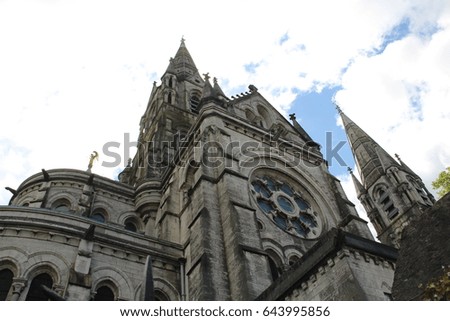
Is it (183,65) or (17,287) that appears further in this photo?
(183,65)

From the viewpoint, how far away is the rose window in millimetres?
18703

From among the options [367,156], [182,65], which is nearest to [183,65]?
[182,65]

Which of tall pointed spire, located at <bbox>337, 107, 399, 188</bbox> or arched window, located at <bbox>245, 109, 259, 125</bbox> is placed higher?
tall pointed spire, located at <bbox>337, 107, 399, 188</bbox>

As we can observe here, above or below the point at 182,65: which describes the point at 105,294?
below

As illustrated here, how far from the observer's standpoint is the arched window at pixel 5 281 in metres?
12.4

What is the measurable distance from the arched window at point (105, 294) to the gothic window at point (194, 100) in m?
23.0

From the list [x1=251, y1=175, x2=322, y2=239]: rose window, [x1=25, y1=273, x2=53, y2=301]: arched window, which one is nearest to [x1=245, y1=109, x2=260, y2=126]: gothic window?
[x1=251, y1=175, x2=322, y2=239]: rose window

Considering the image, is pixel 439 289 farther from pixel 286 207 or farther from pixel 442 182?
pixel 442 182

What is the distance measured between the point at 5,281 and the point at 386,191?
30571mm

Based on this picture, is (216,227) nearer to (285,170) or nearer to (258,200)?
(258,200)

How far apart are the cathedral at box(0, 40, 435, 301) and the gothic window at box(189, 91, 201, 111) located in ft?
18.8

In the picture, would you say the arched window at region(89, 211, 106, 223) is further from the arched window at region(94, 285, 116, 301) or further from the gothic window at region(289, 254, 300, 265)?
the gothic window at region(289, 254, 300, 265)

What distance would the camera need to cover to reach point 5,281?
12.6 m

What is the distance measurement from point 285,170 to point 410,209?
15.6m
